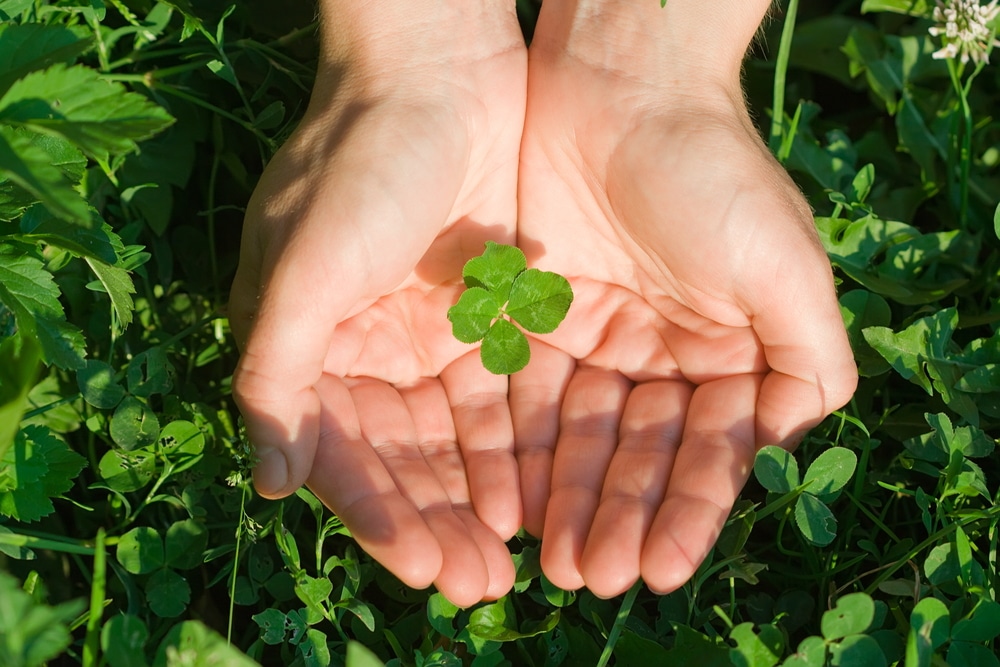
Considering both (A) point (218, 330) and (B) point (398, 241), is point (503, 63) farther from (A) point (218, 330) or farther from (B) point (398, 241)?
(A) point (218, 330)

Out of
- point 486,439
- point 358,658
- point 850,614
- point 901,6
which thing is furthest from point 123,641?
point 901,6

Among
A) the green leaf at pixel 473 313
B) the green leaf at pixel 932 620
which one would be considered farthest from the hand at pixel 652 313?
the green leaf at pixel 932 620

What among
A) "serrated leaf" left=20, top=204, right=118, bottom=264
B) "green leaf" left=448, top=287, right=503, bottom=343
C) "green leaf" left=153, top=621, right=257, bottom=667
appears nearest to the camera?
"green leaf" left=153, top=621, right=257, bottom=667

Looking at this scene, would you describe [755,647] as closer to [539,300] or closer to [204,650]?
[539,300]

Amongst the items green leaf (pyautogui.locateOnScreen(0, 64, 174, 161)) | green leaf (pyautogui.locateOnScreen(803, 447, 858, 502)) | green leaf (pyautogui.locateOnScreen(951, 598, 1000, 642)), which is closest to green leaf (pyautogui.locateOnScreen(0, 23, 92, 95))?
green leaf (pyautogui.locateOnScreen(0, 64, 174, 161))

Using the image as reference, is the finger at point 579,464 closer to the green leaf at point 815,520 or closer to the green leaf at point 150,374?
the green leaf at point 815,520

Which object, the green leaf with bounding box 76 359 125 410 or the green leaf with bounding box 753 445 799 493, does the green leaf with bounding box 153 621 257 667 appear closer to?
the green leaf with bounding box 76 359 125 410

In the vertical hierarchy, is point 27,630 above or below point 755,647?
above
